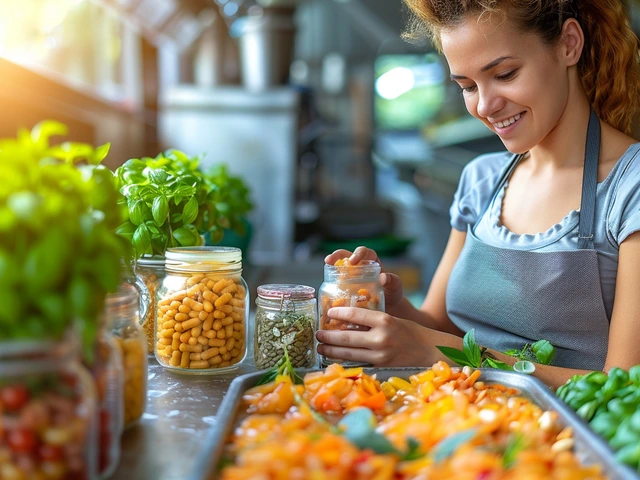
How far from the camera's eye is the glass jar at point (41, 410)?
596 mm

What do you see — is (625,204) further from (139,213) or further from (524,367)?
(139,213)

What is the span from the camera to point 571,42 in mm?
1501

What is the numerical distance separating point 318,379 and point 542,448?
352 mm

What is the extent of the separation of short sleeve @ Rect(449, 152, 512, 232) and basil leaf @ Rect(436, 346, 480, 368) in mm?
634

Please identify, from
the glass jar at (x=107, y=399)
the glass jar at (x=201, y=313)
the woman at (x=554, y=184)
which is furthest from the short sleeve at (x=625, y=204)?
the glass jar at (x=107, y=399)

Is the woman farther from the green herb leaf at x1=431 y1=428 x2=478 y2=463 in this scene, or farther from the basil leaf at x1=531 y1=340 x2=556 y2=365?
the green herb leaf at x1=431 y1=428 x2=478 y2=463

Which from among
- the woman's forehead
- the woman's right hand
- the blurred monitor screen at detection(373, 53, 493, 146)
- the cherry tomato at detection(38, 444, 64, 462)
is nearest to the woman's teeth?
the woman's forehead

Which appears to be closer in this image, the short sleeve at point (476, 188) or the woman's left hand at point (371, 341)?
the woman's left hand at point (371, 341)

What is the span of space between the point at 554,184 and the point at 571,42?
305mm

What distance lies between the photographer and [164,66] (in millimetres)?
5730

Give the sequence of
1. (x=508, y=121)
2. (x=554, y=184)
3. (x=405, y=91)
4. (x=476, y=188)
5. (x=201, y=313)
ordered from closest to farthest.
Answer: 1. (x=201, y=313)
2. (x=508, y=121)
3. (x=554, y=184)
4. (x=476, y=188)
5. (x=405, y=91)

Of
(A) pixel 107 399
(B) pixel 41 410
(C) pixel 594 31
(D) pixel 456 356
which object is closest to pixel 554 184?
(C) pixel 594 31

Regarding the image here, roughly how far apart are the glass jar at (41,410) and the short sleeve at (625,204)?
3.49ft

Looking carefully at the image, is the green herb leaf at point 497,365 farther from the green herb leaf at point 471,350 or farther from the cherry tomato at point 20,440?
the cherry tomato at point 20,440
